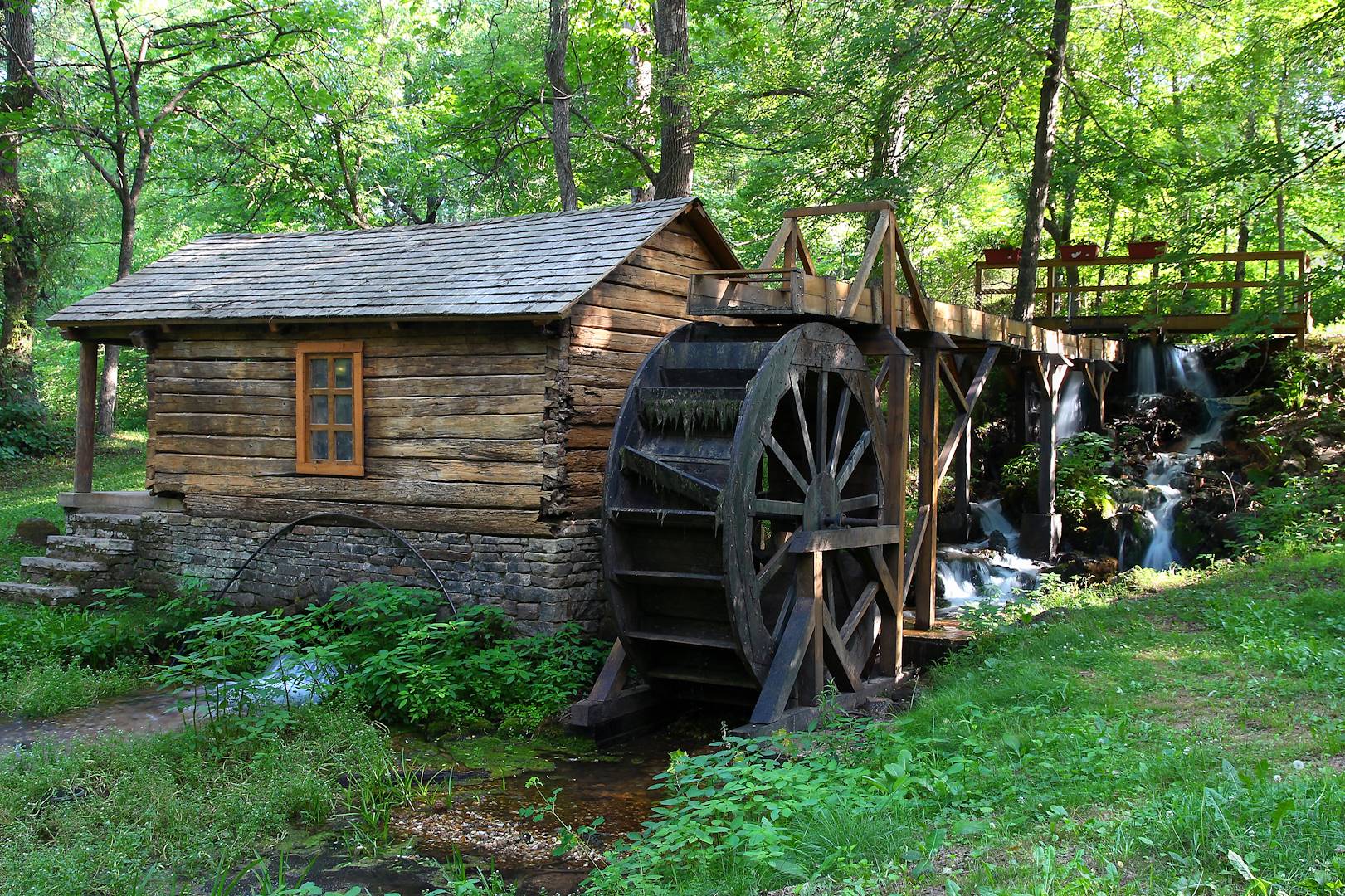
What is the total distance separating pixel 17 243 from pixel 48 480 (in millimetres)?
4139

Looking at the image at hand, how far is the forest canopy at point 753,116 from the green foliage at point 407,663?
292 inches

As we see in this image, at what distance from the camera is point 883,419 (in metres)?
9.17

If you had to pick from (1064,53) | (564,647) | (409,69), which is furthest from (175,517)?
(409,69)

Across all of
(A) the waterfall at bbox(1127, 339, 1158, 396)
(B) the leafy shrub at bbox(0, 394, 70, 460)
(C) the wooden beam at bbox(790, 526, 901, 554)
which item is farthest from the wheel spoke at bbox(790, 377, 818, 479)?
(B) the leafy shrub at bbox(0, 394, 70, 460)

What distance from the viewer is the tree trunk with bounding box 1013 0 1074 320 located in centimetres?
1393

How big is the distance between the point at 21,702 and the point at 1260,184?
517 inches

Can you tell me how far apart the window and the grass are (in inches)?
201

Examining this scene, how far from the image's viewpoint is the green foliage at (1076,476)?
1316 centimetres

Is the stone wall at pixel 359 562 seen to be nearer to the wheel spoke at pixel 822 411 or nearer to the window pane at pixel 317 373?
the window pane at pixel 317 373

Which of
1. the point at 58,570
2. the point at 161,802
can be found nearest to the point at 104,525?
the point at 58,570

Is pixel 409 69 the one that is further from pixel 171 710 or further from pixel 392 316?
pixel 171 710

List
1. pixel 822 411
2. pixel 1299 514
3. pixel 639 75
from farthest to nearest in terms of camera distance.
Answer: pixel 639 75 → pixel 1299 514 → pixel 822 411

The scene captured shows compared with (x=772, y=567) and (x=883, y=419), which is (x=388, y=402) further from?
(x=883, y=419)

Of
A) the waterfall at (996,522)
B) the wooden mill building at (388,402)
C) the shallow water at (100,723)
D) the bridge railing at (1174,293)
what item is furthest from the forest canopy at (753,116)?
the shallow water at (100,723)
